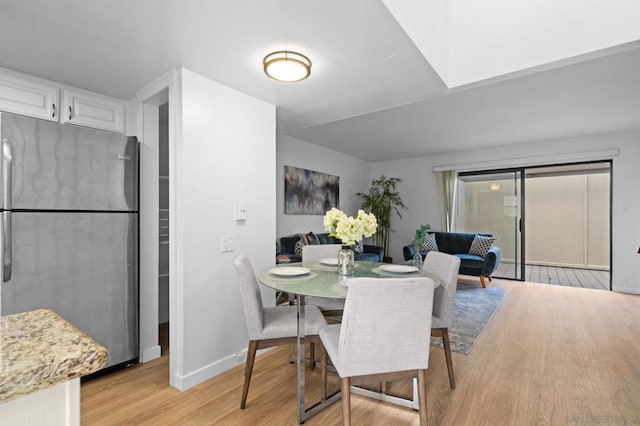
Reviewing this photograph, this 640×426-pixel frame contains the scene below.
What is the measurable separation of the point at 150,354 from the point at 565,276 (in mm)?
7199

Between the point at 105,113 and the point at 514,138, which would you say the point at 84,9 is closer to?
the point at 105,113

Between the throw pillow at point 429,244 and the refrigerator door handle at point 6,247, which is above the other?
the refrigerator door handle at point 6,247

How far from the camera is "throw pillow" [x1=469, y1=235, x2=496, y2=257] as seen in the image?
5223mm

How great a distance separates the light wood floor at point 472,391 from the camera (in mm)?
Answer: 1812

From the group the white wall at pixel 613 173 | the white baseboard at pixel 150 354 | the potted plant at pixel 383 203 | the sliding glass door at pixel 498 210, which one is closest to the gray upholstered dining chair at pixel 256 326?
the white baseboard at pixel 150 354

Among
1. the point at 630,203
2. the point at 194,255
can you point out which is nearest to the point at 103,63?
the point at 194,255

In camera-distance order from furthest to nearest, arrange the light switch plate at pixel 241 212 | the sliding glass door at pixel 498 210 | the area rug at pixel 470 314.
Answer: the sliding glass door at pixel 498 210 → the area rug at pixel 470 314 → the light switch plate at pixel 241 212

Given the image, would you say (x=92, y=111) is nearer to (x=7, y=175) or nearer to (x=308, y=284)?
(x=7, y=175)

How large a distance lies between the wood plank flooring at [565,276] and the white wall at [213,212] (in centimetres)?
Answer: 504

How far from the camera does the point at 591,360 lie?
8.26ft

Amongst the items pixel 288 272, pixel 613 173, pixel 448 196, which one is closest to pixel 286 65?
pixel 288 272

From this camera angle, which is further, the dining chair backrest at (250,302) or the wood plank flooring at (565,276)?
the wood plank flooring at (565,276)

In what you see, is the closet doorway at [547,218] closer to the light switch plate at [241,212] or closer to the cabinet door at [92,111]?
the light switch plate at [241,212]

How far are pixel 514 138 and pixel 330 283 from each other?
487 centimetres
